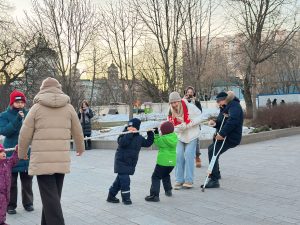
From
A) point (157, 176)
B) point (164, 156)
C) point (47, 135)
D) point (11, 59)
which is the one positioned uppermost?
point (11, 59)

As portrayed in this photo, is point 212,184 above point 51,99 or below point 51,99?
below

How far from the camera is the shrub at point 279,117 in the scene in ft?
60.5

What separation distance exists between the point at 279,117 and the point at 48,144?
1563 centimetres

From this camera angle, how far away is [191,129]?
7.36 metres

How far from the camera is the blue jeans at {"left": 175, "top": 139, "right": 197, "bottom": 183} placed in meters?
7.30

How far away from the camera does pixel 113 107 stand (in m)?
51.8

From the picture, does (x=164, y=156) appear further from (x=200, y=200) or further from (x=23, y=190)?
(x=23, y=190)

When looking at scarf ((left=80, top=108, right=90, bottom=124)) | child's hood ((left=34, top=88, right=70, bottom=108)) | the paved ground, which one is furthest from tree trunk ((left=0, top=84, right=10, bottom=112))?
child's hood ((left=34, top=88, right=70, bottom=108))

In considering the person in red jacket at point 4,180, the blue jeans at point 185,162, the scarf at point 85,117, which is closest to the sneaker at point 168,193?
the blue jeans at point 185,162

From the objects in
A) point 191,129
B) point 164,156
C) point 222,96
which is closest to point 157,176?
point 164,156

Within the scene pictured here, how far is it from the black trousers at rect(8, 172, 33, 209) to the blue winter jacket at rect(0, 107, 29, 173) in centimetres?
15

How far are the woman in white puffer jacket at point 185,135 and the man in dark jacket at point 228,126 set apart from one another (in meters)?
0.36

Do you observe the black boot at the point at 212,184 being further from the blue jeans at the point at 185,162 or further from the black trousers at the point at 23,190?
the black trousers at the point at 23,190

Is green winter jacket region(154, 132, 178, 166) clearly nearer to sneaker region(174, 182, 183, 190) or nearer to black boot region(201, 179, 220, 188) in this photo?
sneaker region(174, 182, 183, 190)
